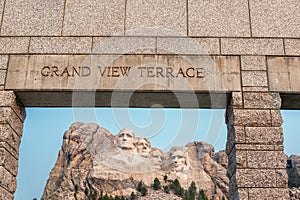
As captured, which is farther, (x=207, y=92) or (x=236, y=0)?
(x=236, y=0)

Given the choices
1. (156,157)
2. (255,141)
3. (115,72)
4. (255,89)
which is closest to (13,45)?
(115,72)

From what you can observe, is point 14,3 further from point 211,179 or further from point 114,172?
point 211,179

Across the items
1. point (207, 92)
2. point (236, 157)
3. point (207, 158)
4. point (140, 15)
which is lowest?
point (236, 157)

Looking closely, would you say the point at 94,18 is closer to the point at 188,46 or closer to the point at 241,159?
the point at 188,46

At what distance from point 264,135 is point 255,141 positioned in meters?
0.27

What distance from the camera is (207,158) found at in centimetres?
14225

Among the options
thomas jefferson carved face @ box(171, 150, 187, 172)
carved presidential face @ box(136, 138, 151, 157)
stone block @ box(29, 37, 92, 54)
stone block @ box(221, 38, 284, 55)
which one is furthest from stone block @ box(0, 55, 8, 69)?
carved presidential face @ box(136, 138, 151, 157)

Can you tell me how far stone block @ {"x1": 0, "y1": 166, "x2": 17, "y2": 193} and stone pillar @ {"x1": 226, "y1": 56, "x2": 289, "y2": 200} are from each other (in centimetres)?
527

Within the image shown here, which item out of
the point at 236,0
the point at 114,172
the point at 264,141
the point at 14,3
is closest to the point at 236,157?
the point at 264,141

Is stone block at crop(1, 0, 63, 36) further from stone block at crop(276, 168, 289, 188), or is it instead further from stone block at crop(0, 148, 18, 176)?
stone block at crop(276, 168, 289, 188)

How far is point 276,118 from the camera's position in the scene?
29.6ft

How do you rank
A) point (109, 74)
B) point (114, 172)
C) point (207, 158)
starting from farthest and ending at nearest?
1. point (207, 158)
2. point (114, 172)
3. point (109, 74)

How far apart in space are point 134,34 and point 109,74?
128 centimetres

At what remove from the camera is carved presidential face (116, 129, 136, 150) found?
470 ft
